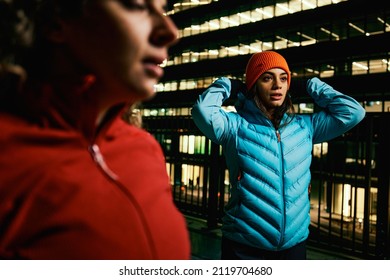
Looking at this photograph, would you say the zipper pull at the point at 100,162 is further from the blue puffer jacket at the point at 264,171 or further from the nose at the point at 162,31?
the blue puffer jacket at the point at 264,171

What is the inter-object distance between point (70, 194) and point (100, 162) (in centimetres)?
15

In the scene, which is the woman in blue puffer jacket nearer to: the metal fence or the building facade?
the building facade

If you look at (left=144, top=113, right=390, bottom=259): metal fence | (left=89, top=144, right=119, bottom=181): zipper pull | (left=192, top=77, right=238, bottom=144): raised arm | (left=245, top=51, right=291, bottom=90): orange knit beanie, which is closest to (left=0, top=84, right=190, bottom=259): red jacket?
(left=89, top=144, right=119, bottom=181): zipper pull

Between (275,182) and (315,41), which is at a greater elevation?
(315,41)

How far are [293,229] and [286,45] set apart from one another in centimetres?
3572

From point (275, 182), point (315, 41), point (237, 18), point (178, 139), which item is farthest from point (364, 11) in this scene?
point (275, 182)

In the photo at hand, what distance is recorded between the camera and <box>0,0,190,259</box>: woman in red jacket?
861 mm

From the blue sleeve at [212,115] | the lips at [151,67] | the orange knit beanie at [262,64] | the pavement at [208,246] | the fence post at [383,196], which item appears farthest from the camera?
the pavement at [208,246]

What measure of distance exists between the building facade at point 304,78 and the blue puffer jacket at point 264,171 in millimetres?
888

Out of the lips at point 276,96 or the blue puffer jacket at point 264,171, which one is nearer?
the blue puffer jacket at point 264,171

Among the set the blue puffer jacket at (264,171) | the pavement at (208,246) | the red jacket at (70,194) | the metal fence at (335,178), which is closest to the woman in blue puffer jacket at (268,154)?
the blue puffer jacket at (264,171)

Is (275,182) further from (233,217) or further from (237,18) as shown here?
(237,18)

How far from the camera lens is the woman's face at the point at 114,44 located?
921 mm
